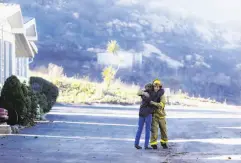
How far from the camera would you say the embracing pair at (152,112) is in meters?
14.5

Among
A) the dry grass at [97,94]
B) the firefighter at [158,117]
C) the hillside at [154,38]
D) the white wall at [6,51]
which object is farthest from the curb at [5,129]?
the hillside at [154,38]

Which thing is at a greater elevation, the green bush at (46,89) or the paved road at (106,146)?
the green bush at (46,89)

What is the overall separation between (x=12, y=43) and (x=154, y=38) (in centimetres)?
4081

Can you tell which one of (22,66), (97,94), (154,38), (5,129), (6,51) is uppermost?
(154,38)

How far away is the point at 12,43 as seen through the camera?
2598cm

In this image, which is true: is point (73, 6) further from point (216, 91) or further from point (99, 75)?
point (216, 91)

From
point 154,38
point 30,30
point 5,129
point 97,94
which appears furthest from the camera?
point 154,38

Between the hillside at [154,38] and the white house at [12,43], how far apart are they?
2586cm

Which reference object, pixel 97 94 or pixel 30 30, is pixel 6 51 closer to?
pixel 30 30

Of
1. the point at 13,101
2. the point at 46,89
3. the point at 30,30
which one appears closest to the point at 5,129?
the point at 13,101

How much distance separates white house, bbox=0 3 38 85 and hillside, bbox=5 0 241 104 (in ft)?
84.8

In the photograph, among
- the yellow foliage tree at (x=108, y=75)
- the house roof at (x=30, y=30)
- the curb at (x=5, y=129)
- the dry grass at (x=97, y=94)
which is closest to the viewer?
the curb at (x=5, y=129)

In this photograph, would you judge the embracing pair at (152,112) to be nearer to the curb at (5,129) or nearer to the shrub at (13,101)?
the curb at (5,129)

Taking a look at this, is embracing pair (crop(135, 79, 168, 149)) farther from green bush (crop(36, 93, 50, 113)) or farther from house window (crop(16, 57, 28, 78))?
house window (crop(16, 57, 28, 78))
